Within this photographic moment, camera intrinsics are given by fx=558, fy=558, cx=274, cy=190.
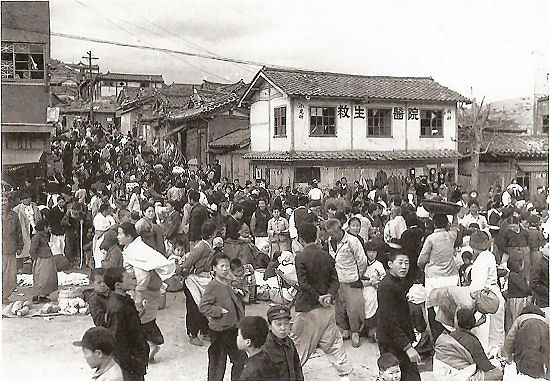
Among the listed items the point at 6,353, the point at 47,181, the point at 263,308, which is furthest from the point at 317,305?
the point at 47,181

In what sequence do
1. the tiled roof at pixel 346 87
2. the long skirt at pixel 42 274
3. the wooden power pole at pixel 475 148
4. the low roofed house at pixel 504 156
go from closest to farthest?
the long skirt at pixel 42 274
the low roofed house at pixel 504 156
the wooden power pole at pixel 475 148
the tiled roof at pixel 346 87

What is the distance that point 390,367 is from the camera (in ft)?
12.8

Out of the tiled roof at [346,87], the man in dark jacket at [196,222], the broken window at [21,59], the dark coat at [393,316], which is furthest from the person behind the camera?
the tiled roof at [346,87]

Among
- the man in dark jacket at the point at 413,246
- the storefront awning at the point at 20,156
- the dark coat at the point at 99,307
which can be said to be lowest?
the dark coat at the point at 99,307

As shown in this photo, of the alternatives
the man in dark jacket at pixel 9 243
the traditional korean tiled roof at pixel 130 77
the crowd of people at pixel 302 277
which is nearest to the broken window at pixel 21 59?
the crowd of people at pixel 302 277

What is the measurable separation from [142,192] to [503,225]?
21.1 feet

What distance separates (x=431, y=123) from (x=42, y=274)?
33.1 feet

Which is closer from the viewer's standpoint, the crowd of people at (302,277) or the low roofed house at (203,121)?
the crowd of people at (302,277)

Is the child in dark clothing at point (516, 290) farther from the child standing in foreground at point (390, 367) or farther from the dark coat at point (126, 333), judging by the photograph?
the dark coat at point (126, 333)

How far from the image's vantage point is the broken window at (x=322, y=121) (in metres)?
13.2

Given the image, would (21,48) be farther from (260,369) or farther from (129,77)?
(260,369)

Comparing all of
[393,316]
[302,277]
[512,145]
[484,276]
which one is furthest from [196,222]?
[512,145]

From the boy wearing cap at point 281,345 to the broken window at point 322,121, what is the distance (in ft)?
32.9

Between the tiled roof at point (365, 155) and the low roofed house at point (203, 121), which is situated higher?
the low roofed house at point (203, 121)
